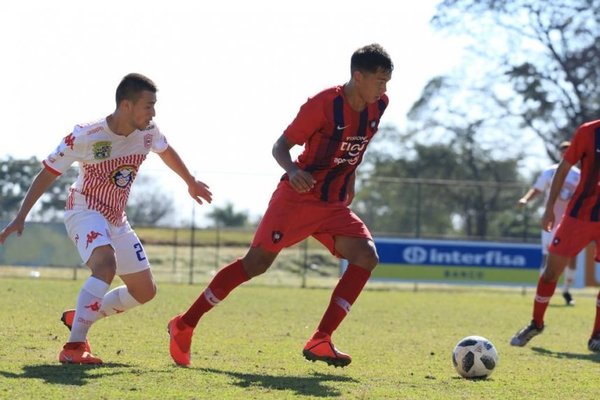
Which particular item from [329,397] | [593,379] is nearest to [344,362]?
[329,397]

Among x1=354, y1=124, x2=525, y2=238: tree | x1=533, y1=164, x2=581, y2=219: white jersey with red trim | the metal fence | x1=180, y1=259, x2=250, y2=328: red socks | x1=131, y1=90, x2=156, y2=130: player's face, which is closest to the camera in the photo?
x1=131, y1=90, x2=156, y2=130: player's face

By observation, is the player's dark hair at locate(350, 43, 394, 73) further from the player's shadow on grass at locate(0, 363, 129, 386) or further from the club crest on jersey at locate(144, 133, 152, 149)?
the player's shadow on grass at locate(0, 363, 129, 386)

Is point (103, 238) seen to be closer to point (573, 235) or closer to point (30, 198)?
point (30, 198)

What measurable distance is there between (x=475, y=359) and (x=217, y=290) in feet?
5.88

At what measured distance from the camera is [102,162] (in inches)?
271

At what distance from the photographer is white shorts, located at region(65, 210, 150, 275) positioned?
6738mm

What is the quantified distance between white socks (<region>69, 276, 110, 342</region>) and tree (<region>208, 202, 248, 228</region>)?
22.8 meters

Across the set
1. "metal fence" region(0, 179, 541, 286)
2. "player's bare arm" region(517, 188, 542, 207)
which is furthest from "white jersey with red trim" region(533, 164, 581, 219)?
"metal fence" region(0, 179, 541, 286)

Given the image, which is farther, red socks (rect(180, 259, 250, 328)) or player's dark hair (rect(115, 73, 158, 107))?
red socks (rect(180, 259, 250, 328))

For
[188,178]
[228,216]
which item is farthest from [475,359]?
[228,216]

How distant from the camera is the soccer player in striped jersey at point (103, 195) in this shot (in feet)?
21.9

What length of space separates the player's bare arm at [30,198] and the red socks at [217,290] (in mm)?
1266

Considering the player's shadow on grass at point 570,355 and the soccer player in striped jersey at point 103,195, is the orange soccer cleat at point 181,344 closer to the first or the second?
the soccer player in striped jersey at point 103,195

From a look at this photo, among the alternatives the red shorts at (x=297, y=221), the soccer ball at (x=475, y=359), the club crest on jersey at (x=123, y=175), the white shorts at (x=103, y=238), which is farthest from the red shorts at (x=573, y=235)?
the club crest on jersey at (x=123, y=175)
